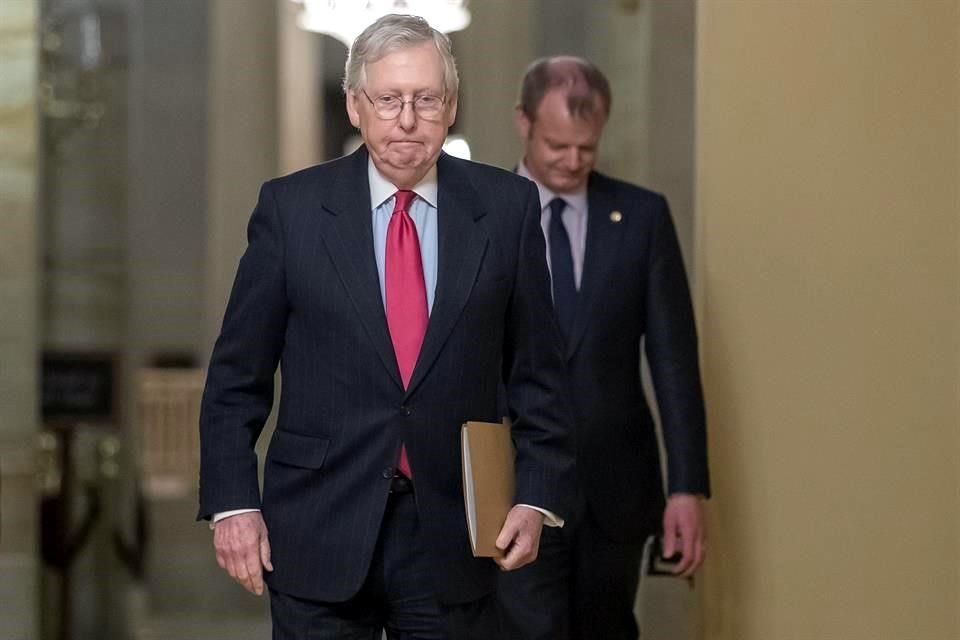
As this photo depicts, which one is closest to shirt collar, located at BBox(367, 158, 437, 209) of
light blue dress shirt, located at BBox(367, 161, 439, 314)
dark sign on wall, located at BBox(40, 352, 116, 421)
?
light blue dress shirt, located at BBox(367, 161, 439, 314)

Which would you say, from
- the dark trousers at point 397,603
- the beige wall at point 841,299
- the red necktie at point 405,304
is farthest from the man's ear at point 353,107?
the beige wall at point 841,299

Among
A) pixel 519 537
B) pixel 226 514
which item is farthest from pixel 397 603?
pixel 226 514

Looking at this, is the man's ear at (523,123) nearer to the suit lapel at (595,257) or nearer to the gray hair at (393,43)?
the suit lapel at (595,257)

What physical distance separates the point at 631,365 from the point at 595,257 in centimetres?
31

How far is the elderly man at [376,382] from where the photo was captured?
401 cm

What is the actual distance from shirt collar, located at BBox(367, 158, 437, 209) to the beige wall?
175 cm

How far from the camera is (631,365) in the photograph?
5500 mm

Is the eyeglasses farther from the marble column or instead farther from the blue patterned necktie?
the marble column

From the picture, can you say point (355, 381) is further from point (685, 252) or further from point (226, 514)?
point (685, 252)

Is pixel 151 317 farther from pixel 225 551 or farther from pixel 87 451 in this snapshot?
pixel 225 551

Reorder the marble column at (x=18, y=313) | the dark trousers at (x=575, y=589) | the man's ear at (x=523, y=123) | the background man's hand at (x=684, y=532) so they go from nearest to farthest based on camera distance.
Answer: the dark trousers at (x=575, y=589) → the background man's hand at (x=684, y=532) → the man's ear at (x=523, y=123) → the marble column at (x=18, y=313)

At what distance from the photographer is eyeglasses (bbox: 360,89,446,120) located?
401 cm

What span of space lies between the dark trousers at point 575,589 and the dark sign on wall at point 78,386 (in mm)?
3380

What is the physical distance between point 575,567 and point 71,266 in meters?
4.09
